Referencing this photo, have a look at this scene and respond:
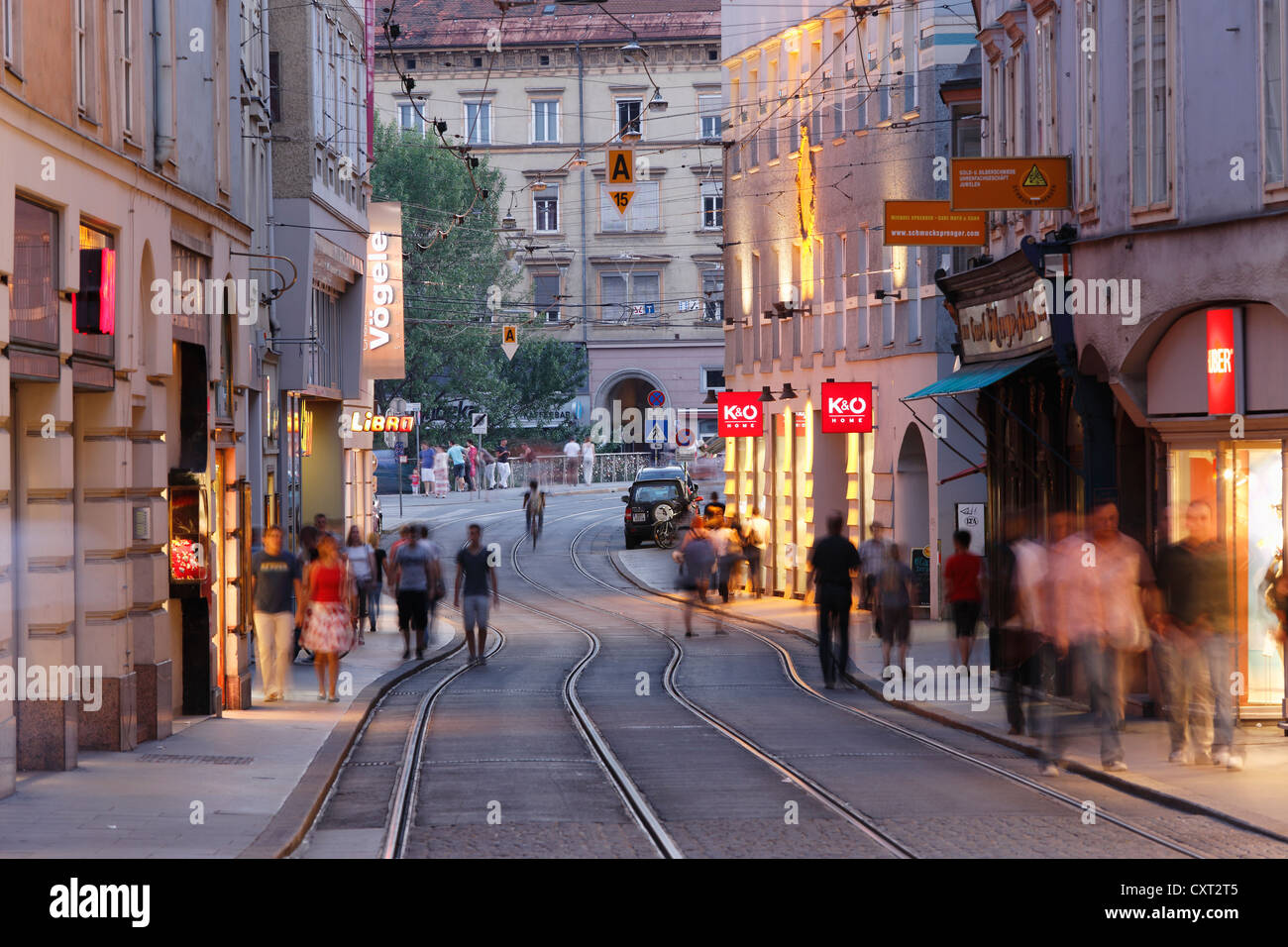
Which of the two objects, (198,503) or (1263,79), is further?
(198,503)

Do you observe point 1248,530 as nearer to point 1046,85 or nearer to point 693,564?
point 1046,85

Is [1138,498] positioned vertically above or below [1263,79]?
below

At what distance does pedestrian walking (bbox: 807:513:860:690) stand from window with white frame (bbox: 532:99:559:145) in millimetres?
64045

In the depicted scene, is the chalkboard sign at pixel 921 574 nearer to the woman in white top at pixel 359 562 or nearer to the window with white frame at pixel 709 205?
the woman in white top at pixel 359 562

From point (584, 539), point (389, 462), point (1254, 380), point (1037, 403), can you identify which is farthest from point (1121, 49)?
point (389, 462)

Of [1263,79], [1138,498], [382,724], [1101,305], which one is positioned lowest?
[382,724]

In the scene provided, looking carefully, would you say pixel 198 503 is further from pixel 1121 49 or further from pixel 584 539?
pixel 584 539

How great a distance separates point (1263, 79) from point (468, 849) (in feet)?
33.1

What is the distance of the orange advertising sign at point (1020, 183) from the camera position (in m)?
21.1

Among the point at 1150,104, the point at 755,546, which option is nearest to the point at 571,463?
the point at 755,546

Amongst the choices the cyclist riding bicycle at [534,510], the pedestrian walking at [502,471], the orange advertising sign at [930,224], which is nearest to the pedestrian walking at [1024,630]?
the orange advertising sign at [930,224]

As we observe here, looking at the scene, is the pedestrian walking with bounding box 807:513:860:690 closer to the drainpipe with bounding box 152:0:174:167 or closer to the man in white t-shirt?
the drainpipe with bounding box 152:0:174:167

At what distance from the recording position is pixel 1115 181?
19.5 metres
